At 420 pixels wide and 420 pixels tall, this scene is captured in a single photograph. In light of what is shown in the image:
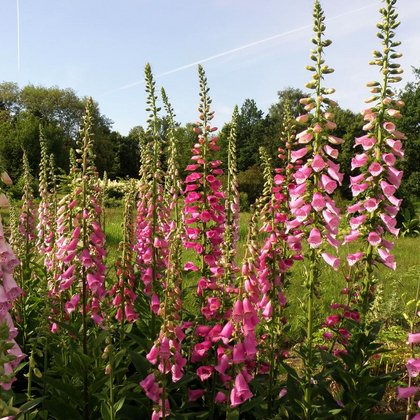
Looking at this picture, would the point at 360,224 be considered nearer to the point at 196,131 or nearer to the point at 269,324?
the point at 269,324

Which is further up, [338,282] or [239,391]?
[338,282]

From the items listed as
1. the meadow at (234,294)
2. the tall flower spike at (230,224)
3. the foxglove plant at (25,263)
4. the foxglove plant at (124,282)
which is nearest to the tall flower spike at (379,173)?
the meadow at (234,294)

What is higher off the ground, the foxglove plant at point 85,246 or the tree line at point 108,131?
the tree line at point 108,131

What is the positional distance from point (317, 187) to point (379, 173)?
1.81 ft

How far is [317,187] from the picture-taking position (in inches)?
125

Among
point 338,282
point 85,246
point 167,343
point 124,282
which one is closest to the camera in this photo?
point 167,343

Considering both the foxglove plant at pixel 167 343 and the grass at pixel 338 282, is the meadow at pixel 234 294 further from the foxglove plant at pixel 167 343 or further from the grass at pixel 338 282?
the grass at pixel 338 282

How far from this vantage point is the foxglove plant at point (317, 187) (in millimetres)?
3123

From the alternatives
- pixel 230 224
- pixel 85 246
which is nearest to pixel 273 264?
pixel 230 224

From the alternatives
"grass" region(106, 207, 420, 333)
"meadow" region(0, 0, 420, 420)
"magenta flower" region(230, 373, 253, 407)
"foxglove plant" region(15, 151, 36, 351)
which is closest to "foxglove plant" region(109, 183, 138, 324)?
"meadow" region(0, 0, 420, 420)

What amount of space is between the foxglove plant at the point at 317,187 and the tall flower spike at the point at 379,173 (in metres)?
0.36

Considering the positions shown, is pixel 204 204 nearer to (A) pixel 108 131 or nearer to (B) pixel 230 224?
(B) pixel 230 224

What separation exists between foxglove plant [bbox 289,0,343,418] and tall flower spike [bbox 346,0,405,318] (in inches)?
14.4

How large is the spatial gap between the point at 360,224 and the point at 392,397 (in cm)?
241
